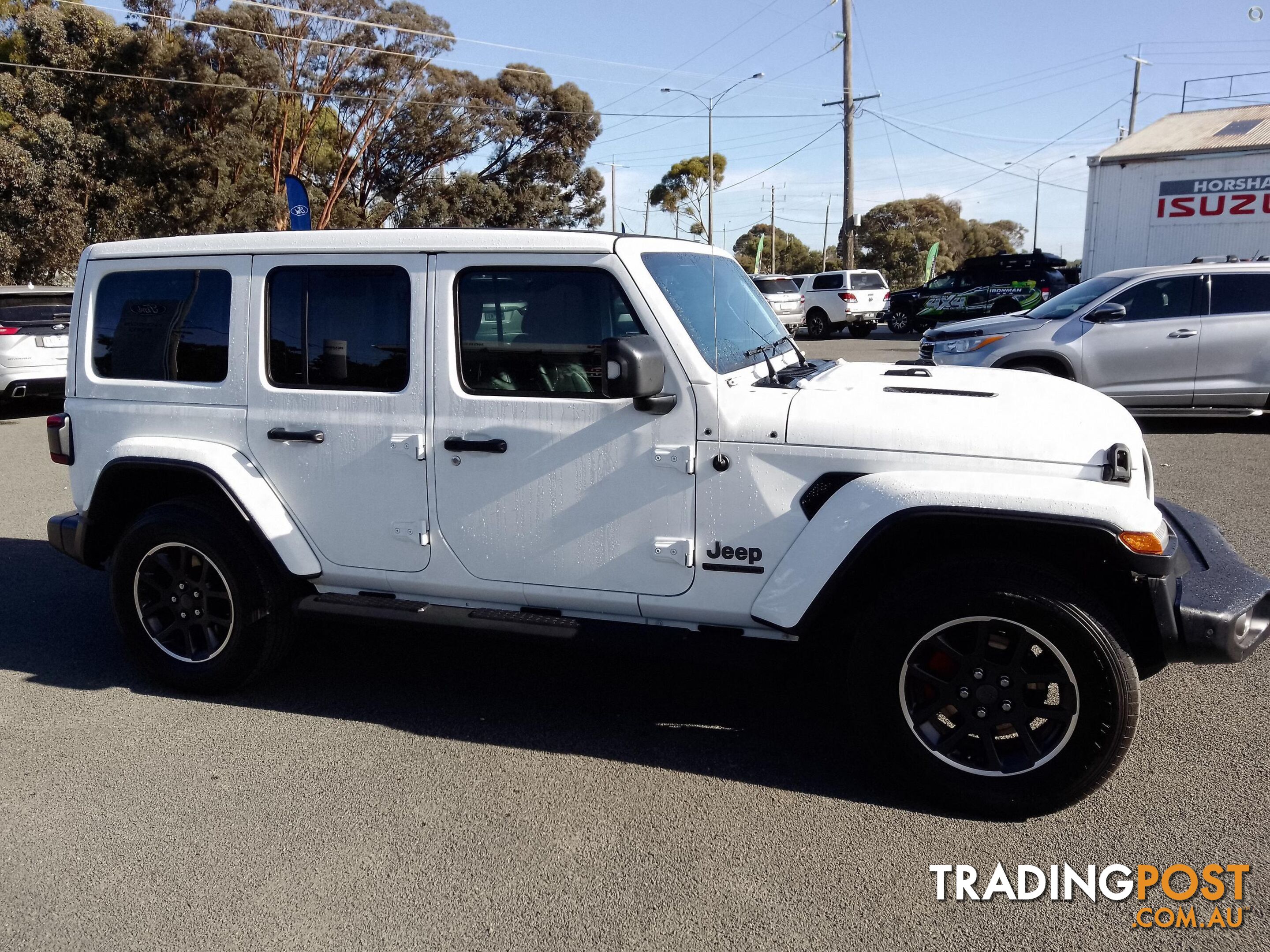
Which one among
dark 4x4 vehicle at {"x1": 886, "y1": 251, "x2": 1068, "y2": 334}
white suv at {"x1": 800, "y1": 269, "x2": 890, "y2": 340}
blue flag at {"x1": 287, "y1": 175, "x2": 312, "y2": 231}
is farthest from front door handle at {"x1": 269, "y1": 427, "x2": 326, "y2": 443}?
white suv at {"x1": 800, "y1": 269, "x2": 890, "y2": 340}

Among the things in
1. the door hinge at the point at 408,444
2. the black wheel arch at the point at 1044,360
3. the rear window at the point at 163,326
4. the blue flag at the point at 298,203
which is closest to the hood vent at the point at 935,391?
the door hinge at the point at 408,444

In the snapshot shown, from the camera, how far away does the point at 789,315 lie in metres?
24.5

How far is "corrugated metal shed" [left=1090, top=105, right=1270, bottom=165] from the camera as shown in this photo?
22703 mm

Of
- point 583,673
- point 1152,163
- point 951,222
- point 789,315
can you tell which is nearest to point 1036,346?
point 583,673

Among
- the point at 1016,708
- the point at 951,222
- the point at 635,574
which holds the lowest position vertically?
the point at 1016,708

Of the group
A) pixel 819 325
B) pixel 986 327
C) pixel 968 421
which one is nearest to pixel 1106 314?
pixel 986 327

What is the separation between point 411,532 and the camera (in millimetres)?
4047

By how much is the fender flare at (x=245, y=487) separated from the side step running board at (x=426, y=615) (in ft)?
0.53

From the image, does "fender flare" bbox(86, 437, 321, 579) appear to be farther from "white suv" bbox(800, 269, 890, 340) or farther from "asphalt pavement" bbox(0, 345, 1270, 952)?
"white suv" bbox(800, 269, 890, 340)

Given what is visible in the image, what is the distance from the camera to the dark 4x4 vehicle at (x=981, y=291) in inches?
950

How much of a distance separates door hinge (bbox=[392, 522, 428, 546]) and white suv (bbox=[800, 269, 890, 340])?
24.0m

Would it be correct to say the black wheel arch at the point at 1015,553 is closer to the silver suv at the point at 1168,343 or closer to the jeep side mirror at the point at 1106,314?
the silver suv at the point at 1168,343

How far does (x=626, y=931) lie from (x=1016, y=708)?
1454mm

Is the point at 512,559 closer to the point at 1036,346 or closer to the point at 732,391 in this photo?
the point at 732,391
